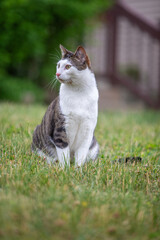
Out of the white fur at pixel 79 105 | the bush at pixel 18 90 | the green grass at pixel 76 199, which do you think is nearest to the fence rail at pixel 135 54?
the bush at pixel 18 90

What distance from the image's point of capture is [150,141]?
431 centimetres

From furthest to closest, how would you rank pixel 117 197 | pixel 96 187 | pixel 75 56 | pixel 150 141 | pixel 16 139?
1. pixel 150 141
2. pixel 16 139
3. pixel 75 56
4. pixel 96 187
5. pixel 117 197

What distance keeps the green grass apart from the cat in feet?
0.78

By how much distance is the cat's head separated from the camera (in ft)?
9.02

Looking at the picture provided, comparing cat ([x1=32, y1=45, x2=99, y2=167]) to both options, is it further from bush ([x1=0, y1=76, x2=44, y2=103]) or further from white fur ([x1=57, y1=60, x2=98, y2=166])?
bush ([x1=0, y1=76, x2=44, y2=103])

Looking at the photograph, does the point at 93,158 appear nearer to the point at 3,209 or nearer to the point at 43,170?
the point at 43,170

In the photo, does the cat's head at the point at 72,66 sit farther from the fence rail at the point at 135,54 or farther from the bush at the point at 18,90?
the fence rail at the point at 135,54

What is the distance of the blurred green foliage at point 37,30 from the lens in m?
7.46

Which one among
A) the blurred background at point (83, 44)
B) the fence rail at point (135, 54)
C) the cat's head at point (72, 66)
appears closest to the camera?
the cat's head at point (72, 66)

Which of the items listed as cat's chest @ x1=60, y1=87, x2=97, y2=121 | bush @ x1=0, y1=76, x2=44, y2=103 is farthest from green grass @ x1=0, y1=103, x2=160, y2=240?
bush @ x1=0, y1=76, x2=44, y2=103

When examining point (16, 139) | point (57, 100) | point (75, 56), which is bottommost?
point (16, 139)

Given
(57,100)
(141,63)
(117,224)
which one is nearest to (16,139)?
(57,100)

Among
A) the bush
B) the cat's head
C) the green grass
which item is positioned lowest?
the green grass

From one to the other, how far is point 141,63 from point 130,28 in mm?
1166
